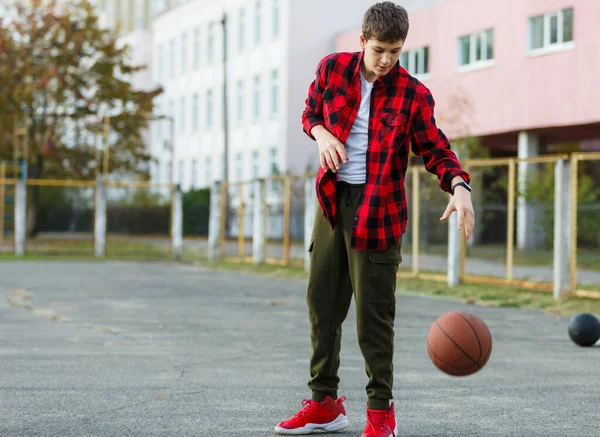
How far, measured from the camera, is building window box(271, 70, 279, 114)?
4725cm

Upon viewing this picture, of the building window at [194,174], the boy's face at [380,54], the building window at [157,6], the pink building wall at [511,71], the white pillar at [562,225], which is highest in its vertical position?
the building window at [157,6]

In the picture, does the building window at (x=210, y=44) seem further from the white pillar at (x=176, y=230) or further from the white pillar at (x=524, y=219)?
the white pillar at (x=524, y=219)

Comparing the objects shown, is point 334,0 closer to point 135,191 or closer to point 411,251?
point 135,191

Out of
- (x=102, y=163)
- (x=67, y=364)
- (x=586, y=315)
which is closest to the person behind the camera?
(x=67, y=364)

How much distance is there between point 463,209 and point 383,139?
20.7 inches

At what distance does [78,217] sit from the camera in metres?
35.8

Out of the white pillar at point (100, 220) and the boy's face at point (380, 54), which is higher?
the boy's face at point (380, 54)

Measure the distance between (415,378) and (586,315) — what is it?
277 cm

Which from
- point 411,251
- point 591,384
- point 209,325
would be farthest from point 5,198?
point 591,384

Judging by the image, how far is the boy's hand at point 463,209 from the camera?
4879 mm

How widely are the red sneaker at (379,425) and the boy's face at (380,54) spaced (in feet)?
5.14

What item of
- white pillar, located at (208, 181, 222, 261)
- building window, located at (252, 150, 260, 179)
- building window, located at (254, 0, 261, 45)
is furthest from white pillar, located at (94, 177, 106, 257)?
building window, located at (254, 0, 261, 45)

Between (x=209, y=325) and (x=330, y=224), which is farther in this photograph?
(x=209, y=325)

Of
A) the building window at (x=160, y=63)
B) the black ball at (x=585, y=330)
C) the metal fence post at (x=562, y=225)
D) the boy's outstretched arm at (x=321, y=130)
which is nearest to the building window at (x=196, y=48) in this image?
the building window at (x=160, y=63)
